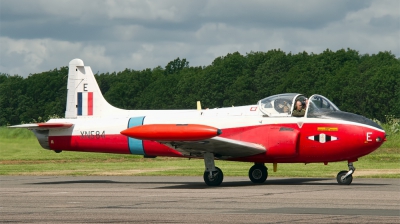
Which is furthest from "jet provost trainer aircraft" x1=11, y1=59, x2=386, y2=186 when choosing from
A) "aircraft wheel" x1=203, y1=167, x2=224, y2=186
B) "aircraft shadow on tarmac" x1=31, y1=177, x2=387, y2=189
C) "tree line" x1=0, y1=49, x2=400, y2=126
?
"tree line" x1=0, y1=49, x2=400, y2=126

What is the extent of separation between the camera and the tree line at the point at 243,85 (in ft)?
284

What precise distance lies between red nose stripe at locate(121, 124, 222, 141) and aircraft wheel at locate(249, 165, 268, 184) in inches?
135

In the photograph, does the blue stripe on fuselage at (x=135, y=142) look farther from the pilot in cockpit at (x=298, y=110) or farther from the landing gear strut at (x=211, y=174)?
the pilot in cockpit at (x=298, y=110)

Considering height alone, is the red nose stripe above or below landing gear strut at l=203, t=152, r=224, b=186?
above

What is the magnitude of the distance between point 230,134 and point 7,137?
83.3 ft

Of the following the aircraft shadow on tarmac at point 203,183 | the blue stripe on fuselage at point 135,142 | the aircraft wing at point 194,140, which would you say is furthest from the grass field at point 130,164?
the aircraft wing at point 194,140

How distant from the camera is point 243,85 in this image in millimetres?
96188

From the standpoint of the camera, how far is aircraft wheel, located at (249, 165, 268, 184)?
2203 cm

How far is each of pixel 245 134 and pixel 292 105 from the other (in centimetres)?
155

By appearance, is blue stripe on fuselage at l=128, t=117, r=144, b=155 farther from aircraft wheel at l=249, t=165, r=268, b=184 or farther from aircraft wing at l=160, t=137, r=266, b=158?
aircraft wheel at l=249, t=165, r=268, b=184

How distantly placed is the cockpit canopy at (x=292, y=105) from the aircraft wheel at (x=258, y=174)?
6.37 ft

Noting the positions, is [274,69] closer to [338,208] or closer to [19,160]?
[19,160]

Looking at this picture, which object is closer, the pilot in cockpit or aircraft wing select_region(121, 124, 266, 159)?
aircraft wing select_region(121, 124, 266, 159)

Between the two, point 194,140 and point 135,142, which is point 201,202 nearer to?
point 194,140
